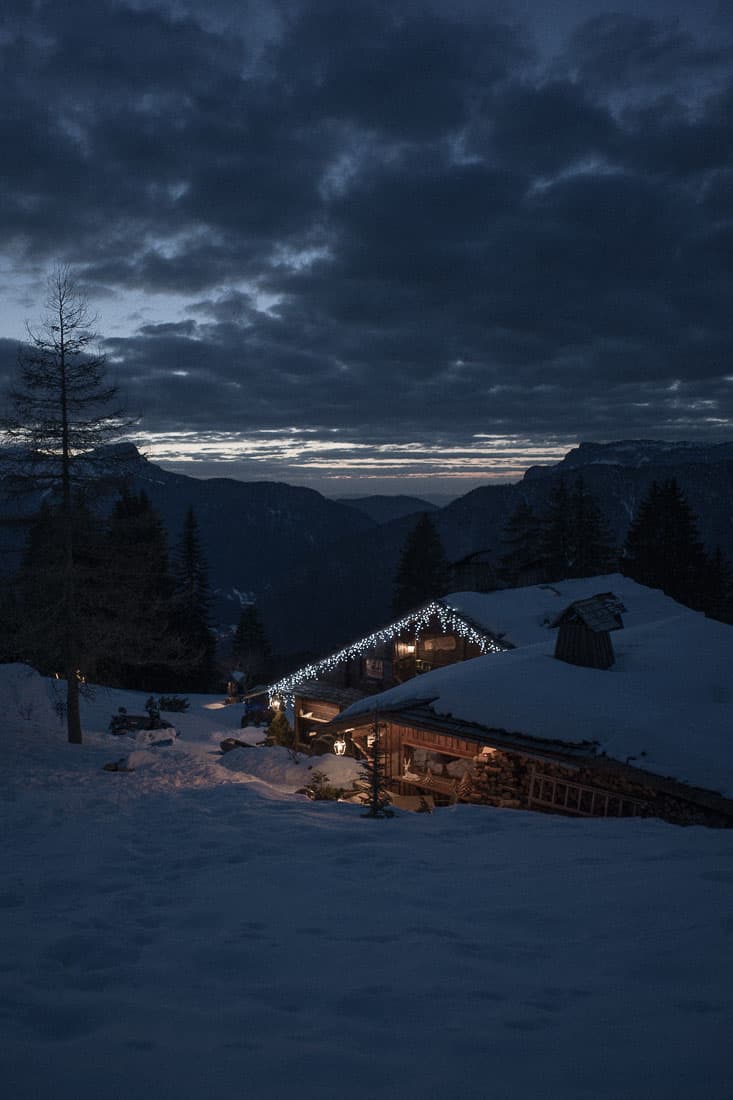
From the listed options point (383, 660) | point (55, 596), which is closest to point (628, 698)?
point (383, 660)

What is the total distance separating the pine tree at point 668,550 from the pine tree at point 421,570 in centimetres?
→ 1617

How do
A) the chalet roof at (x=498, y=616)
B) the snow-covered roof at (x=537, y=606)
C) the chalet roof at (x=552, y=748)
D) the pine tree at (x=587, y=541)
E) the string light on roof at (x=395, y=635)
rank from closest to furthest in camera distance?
the chalet roof at (x=552, y=748) → the chalet roof at (x=498, y=616) → the snow-covered roof at (x=537, y=606) → the string light on roof at (x=395, y=635) → the pine tree at (x=587, y=541)

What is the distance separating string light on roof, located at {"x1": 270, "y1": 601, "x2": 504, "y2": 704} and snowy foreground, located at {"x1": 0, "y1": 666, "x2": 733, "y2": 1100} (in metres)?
14.8

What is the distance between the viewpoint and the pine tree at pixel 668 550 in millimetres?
47562

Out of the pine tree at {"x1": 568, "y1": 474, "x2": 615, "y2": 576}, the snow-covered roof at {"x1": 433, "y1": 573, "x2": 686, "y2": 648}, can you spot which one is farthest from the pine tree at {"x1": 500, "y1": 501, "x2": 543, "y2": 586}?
the snow-covered roof at {"x1": 433, "y1": 573, "x2": 686, "y2": 648}

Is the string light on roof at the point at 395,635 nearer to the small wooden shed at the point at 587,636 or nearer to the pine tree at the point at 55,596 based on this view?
the small wooden shed at the point at 587,636

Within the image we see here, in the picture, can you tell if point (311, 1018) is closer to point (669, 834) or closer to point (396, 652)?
point (669, 834)

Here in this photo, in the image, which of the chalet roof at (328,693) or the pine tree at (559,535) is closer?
the chalet roof at (328,693)

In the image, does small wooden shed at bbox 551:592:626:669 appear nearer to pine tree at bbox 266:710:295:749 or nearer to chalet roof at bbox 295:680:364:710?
chalet roof at bbox 295:680:364:710

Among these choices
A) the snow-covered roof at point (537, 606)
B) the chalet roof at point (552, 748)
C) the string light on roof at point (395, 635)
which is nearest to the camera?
the chalet roof at point (552, 748)

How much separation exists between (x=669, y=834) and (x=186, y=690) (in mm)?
41369

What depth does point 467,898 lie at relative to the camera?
6477mm

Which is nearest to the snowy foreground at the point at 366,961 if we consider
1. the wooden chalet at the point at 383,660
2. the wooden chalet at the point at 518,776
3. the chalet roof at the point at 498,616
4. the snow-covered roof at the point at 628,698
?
the wooden chalet at the point at 518,776

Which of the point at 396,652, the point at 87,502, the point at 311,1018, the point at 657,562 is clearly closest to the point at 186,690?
the point at 396,652
